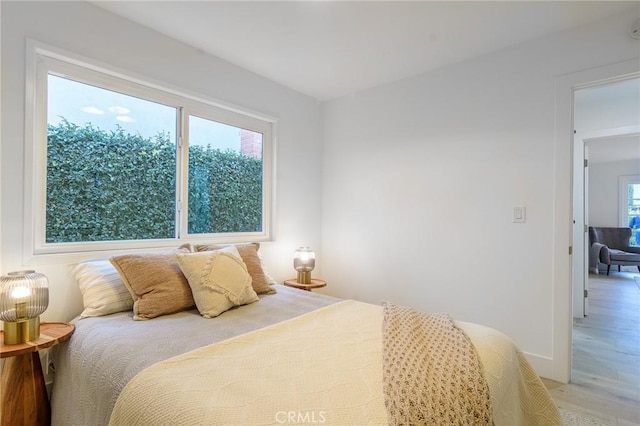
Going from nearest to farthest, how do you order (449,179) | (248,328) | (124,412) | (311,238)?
(124,412)
(248,328)
(449,179)
(311,238)

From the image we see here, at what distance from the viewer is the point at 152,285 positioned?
1.81 meters

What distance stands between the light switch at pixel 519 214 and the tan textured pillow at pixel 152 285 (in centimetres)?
241

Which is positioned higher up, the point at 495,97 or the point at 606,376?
the point at 495,97

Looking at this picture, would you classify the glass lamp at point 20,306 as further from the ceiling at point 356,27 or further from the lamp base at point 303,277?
the lamp base at point 303,277

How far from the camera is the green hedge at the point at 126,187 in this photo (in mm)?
1997

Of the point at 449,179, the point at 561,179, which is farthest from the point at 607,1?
Result: the point at 449,179

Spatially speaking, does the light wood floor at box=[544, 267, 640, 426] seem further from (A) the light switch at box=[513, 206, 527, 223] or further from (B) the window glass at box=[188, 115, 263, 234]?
(B) the window glass at box=[188, 115, 263, 234]

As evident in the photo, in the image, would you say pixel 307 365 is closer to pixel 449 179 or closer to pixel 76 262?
pixel 76 262

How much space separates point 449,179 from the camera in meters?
2.84

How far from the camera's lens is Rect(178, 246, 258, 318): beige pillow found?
6.00 ft

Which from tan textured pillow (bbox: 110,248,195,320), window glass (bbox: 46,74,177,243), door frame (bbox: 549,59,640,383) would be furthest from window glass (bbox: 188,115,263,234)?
door frame (bbox: 549,59,640,383)

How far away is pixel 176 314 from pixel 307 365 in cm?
99

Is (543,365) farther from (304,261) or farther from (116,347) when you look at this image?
(116,347)

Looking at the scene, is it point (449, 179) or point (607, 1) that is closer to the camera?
point (607, 1)
